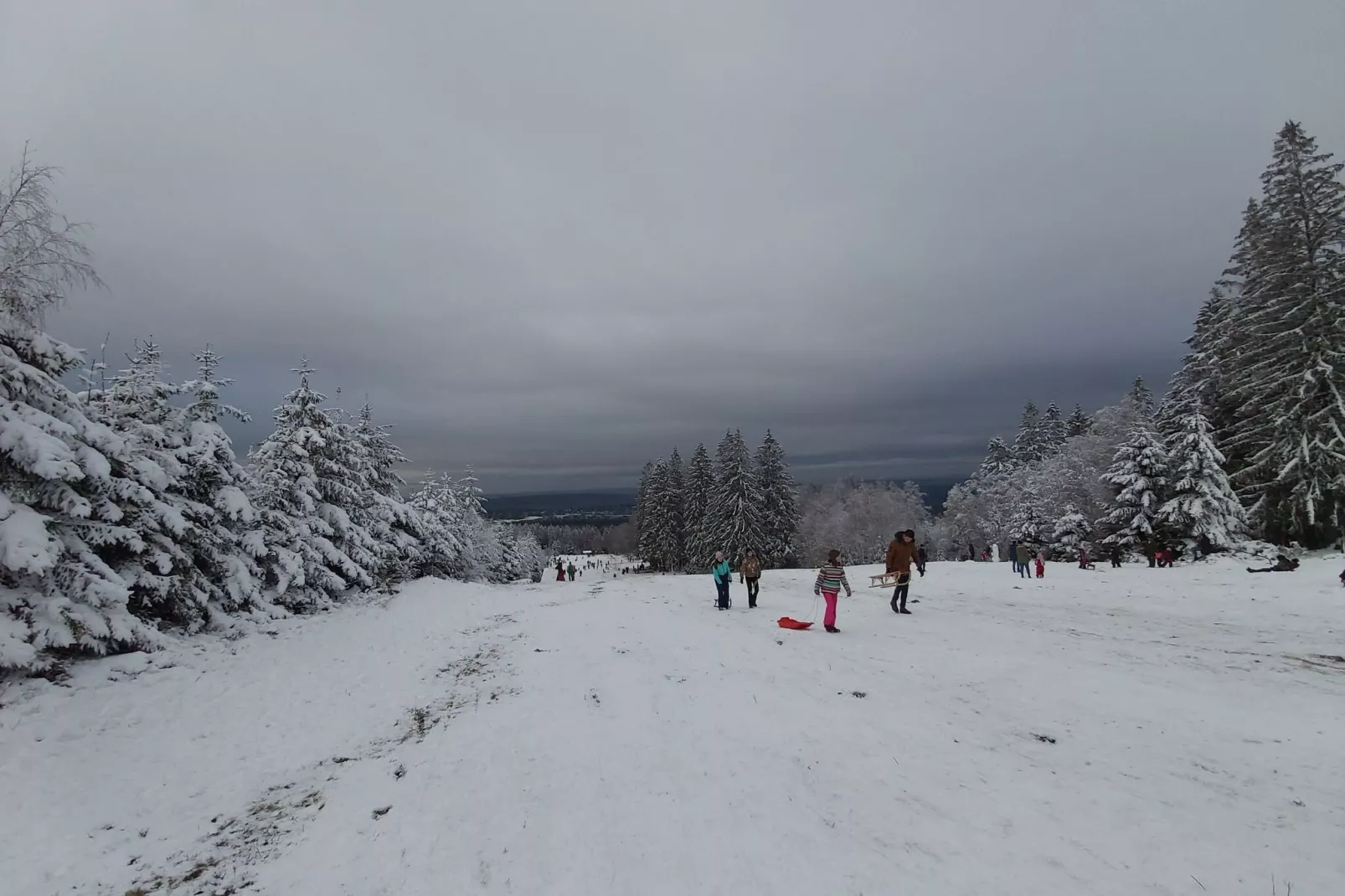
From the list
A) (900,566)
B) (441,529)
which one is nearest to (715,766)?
(900,566)

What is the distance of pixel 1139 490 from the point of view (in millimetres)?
29797

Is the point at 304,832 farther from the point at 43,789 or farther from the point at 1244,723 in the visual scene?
the point at 1244,723

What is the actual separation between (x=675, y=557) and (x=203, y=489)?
171 ft

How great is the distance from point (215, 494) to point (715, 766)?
53.9 feet

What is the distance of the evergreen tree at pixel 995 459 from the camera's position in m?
67.8

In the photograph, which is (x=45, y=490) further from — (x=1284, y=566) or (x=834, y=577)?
(x=1284, y=566)

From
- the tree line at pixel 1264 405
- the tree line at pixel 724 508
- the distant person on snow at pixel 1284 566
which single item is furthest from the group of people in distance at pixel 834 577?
the tree line at pixel 724 508

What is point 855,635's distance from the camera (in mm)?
13594

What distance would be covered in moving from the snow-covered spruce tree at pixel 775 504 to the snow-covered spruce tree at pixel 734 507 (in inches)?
51.0

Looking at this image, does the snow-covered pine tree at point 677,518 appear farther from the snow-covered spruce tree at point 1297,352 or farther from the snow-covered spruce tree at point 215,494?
the snow-covered spruce tree at point 215,494

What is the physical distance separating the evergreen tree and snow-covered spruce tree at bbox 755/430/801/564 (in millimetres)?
29157

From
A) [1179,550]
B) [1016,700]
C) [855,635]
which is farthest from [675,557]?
[1016,700]

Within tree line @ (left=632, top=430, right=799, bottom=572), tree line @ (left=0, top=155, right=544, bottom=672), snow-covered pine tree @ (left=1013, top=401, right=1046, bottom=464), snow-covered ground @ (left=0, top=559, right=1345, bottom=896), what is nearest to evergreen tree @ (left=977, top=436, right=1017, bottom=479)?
snow-covered pine tree @ (left=1013, top=401, right=1046, bottom=464)

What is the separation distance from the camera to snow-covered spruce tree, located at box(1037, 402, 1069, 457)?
62.0m
